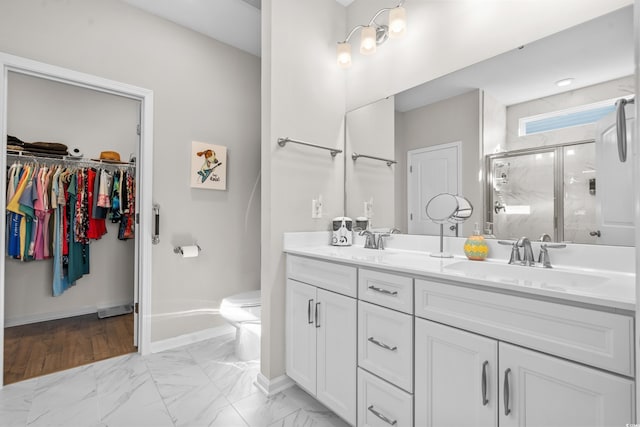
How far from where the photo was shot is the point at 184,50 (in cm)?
256

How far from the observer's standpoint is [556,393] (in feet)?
2.72

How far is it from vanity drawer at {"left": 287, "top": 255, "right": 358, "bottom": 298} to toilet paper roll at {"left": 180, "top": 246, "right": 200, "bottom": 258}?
1061 millimetres

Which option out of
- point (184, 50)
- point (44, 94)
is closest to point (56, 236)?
point (44, 94)

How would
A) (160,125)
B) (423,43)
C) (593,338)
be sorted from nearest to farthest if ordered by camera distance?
Result: 1. (593,338)
2. (423,43)
3. (160,125)

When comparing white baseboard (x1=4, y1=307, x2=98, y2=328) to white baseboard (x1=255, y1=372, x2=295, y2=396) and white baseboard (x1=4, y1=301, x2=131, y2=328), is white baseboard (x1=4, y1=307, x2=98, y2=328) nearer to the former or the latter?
white baseboard (x1=4, y1=301, x2=131, y2=328)

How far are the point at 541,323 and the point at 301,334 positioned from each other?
1.22 metres

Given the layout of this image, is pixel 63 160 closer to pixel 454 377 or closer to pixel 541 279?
pixel 454 377

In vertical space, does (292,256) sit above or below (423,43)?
below

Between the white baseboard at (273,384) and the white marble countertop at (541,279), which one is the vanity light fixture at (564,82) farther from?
the white baseboard at (273,384)

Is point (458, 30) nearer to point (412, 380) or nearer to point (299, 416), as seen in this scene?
point (412, 380)

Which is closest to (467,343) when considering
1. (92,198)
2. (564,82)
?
(564,82)

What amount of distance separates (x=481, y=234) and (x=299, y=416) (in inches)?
54.0

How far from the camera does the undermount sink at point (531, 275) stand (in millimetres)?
1023

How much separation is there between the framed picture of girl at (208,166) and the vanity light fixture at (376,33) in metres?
1.34
